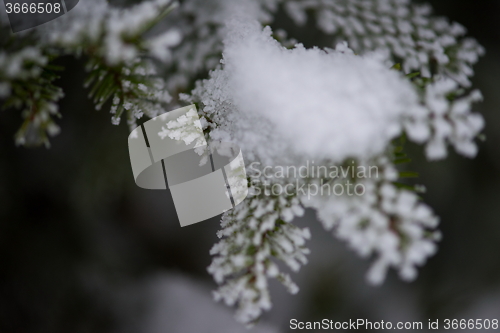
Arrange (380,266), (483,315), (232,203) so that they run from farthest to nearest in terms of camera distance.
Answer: (483,315) < (232,203) < (380,266)

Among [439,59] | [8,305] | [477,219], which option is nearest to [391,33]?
[439,59]

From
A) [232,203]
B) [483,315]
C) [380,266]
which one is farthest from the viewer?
[483,315]

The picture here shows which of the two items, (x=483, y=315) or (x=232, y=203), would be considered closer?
(x=232, y=203)

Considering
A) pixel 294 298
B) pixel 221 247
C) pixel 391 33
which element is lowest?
pixel 294 298

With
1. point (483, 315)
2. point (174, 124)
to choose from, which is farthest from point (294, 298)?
point (174, 124)

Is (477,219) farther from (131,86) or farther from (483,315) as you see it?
(131,86)

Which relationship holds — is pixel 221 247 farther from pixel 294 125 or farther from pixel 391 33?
pixel 391 33

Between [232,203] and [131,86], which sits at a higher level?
[131,86]
